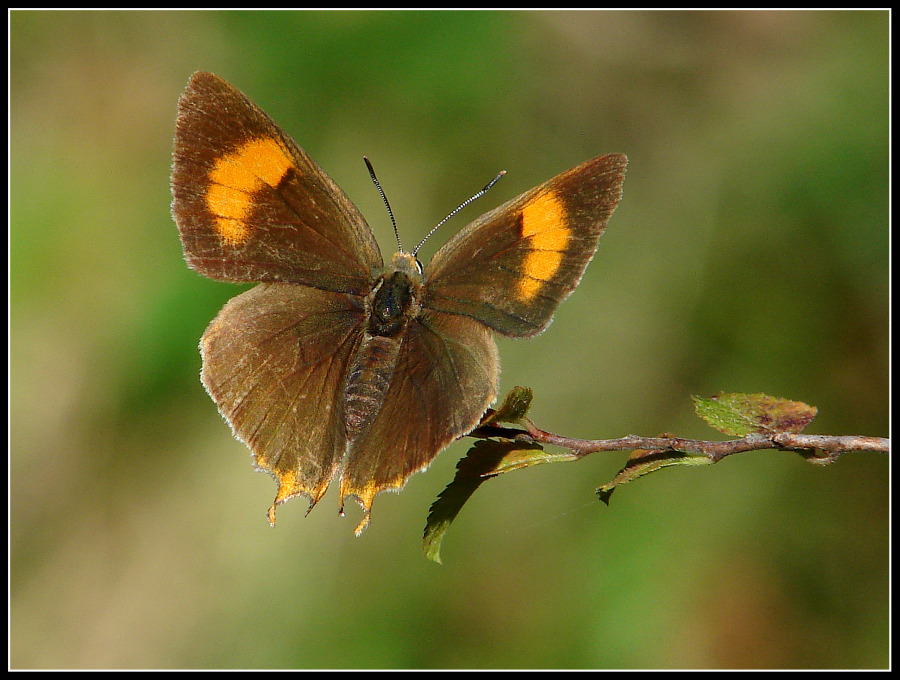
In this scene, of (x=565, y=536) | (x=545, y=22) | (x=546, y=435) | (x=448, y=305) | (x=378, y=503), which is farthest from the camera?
(x=545, y=22)

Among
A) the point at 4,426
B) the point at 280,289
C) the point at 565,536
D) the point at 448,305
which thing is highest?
the point at 280,289

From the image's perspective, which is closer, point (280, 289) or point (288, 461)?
point (288, 461)

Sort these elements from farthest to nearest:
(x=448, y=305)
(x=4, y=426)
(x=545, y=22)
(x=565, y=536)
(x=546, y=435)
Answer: (x=545, y=22) → (x=4, y=426) → (x=565, y=536) → (x=448, y=305) → (x=546, y=435)

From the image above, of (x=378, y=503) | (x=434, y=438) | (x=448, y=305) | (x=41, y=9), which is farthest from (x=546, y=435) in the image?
(x=41, y=9)

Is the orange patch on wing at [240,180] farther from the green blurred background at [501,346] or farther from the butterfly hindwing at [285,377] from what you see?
the green blurred background at [501,346]

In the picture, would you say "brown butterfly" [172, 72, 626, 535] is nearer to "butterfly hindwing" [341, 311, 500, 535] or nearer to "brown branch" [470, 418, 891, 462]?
"butterfly hindwing" [341, 311, 500, 535]

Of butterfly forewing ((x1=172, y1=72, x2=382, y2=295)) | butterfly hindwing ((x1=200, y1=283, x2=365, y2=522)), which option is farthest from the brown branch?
butterfly forewing ((x1=172, y1=72, x2=382, y2=295))

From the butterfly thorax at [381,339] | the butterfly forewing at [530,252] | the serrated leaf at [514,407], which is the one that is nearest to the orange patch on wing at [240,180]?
the butterfly thorax at [381,339]

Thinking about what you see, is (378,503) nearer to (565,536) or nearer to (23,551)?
(565,536)
